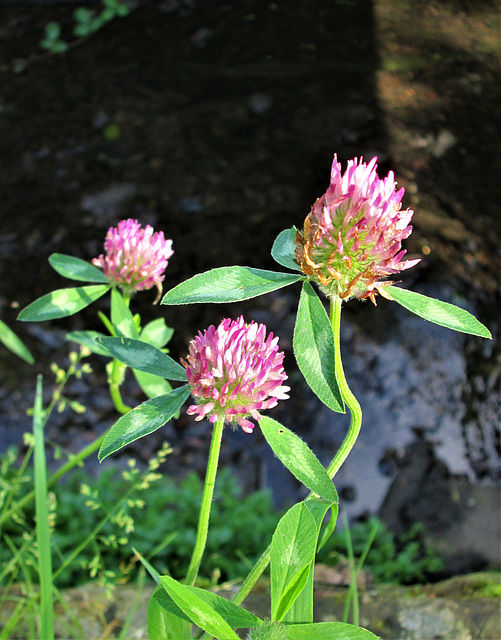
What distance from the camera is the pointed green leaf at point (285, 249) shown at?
25.9 inches

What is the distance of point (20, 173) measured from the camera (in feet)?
9.25

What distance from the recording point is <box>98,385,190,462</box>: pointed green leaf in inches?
22.9

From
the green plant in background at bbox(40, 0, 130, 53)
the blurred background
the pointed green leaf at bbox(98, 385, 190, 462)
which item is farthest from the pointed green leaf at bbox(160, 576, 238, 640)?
the green plant in background at bbox(40, 0, 130, 53)

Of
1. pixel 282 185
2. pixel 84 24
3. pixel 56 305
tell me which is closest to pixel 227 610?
pixel 56 305

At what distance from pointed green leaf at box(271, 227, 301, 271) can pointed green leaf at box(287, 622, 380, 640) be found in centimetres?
31

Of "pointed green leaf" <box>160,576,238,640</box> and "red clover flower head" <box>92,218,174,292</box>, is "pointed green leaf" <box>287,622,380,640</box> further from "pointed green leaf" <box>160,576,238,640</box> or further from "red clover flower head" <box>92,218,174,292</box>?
"red clover flower head" <box>92,218,174,292</box>

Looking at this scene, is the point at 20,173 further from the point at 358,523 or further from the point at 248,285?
the point at 248,285

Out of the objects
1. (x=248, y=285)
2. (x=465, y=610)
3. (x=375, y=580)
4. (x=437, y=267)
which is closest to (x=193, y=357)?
(x=248, y=285)

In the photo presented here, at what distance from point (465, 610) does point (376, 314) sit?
115cm

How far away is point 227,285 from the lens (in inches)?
24.3

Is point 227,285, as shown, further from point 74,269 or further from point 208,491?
point 74,269

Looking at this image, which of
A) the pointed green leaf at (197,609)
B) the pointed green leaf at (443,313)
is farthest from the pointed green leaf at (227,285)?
the pointed green leaf at (197,609)

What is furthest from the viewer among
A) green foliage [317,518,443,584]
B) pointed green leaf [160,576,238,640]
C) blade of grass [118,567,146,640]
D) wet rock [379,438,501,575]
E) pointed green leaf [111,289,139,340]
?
wet rock [379,438,501,575]

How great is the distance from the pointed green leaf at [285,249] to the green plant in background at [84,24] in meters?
3.21
